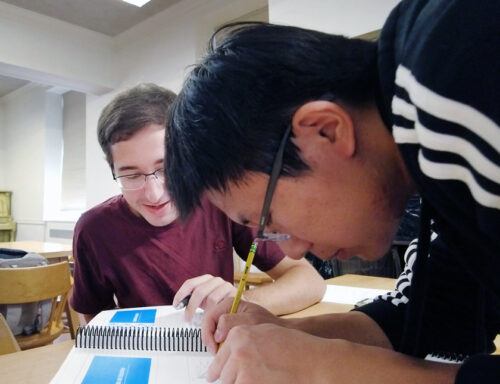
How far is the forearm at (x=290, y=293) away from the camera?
3.34 ft

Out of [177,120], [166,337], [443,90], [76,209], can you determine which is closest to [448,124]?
[443,90]

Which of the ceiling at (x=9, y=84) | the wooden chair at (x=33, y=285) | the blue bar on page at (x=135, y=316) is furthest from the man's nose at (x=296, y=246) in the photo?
the ceiling at (x=9, y=84)

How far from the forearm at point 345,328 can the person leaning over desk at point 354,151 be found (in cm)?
9

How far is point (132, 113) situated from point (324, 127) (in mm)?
728

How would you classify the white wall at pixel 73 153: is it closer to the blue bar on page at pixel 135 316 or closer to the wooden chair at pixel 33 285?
the wooden chair at pixel 33 285

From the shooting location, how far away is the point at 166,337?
0.71 meters

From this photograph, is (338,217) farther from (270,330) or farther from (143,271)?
(143,271)

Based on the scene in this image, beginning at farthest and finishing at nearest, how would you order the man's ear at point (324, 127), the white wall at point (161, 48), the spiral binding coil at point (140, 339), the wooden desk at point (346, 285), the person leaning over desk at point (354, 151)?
1. the white wall at point (161, 48)
2. the wooden desk at point (346, 285)
3. the spiral binding coil at point (140, 339)
4. the man's ear at point (324, 127)
5. the person leaning over desk at point (354, 151)

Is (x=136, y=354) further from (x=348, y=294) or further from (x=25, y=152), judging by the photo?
(x=25, y=152)

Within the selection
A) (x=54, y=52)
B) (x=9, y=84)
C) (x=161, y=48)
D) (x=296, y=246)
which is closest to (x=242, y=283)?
(x=296, y=246)

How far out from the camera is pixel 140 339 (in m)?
0.70

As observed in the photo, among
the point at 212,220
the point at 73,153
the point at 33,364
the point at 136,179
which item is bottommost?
the point at 33,364

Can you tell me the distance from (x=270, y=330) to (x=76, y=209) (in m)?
5.36

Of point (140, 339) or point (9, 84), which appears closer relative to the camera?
point (140, 339)
